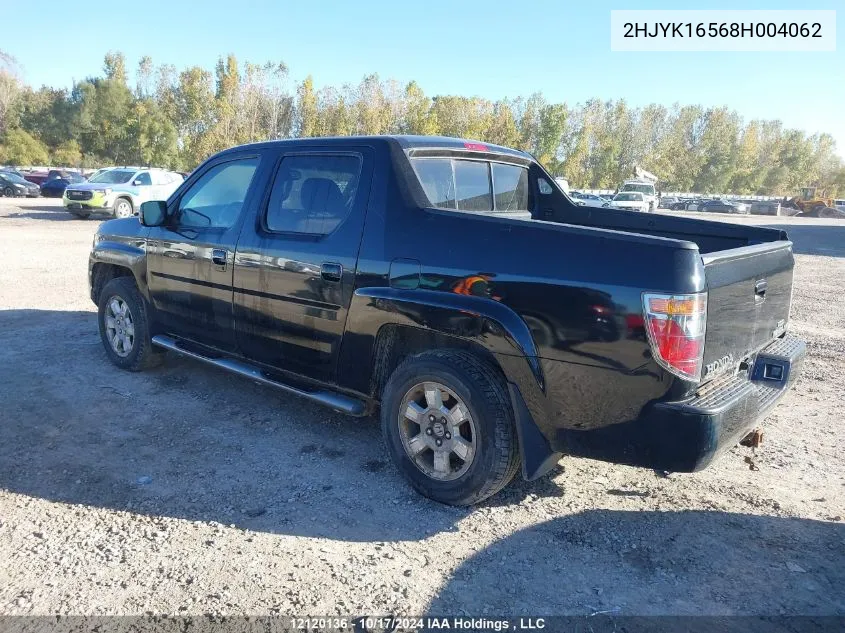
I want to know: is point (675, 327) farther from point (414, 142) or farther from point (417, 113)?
point (417, 113)

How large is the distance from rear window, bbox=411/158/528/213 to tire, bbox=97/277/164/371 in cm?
283

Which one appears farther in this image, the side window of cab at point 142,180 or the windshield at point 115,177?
the windshield at point 115,177

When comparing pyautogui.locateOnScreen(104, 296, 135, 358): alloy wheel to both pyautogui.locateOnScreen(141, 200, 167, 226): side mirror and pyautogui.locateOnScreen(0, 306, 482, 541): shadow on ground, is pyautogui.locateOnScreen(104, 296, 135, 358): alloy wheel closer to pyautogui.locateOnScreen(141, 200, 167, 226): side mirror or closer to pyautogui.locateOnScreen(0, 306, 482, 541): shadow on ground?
pyautogui.locateOnScreen(0, 306, 482, 541): shadow on ground

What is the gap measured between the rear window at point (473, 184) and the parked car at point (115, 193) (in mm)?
17082

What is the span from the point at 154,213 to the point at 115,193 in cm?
1723

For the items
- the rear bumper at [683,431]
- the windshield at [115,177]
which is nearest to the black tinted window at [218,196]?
the rear bumper at [683,431]

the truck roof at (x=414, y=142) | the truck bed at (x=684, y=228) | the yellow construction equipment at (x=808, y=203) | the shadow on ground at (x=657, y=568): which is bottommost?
the shadow on ground at (x=657, y=568)

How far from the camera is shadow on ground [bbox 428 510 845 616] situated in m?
2.67

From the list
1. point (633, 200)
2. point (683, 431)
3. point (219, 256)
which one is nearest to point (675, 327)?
point (683, 431)

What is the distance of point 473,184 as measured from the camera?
4234 mm

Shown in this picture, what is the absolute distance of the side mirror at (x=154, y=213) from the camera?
4871mm

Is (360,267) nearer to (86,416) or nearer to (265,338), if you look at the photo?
(265,338)

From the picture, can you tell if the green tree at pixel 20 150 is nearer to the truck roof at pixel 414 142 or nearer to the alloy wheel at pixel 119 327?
the alloy wheel at pixel 119 327

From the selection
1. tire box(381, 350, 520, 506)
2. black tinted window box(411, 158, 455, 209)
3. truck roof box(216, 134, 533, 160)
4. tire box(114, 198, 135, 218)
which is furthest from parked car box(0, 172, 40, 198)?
tire box(381, 350, 520, 506)
